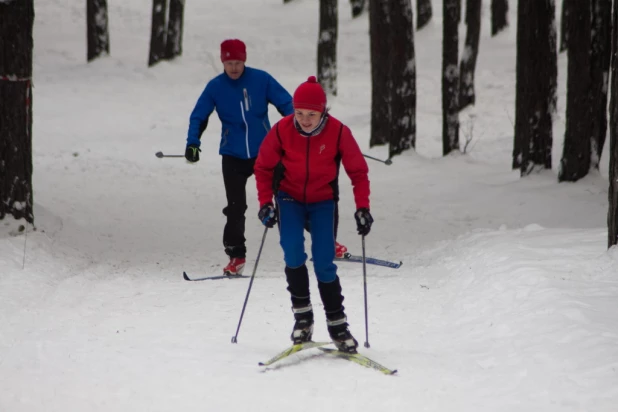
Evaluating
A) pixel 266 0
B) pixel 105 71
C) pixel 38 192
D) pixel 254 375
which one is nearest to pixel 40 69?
pixel 105 71

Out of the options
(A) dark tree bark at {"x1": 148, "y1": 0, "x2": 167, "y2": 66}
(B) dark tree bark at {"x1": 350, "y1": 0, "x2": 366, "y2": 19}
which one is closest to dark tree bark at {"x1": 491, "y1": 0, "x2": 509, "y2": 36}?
(B) dark tree bark at {"x1": 350, "y1": 0, "x2": 366, "y2": 19}

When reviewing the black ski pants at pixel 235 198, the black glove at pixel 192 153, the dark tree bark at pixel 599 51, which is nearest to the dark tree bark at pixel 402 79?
the dark tree bark at pixel 599 51

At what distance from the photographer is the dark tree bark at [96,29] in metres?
24.9

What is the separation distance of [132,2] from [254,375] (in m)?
34.9

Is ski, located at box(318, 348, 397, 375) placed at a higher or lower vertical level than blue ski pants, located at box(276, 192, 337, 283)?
lower

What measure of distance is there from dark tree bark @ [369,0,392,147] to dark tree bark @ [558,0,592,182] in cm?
458

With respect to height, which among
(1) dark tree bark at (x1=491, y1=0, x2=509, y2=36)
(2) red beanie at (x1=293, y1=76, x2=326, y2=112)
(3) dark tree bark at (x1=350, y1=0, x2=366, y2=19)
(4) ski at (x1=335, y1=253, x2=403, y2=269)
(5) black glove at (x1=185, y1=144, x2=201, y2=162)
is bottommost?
(4) ski at (x1=335, y1=253, x2=403, y2=269)

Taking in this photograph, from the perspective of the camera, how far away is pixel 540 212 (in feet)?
39.6

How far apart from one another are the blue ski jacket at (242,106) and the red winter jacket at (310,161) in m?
2.75

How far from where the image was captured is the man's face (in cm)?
826

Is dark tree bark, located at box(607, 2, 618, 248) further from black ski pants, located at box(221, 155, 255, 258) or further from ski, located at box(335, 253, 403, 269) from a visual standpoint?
black ski pants, located at box(221, 155, 255, 258)

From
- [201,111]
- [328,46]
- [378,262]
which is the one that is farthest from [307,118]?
[328,46]

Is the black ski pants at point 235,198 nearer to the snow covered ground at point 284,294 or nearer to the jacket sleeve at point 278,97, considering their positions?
the snow covered ground at point 284,294

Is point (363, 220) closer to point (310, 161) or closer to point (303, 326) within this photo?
point (310, 161)
